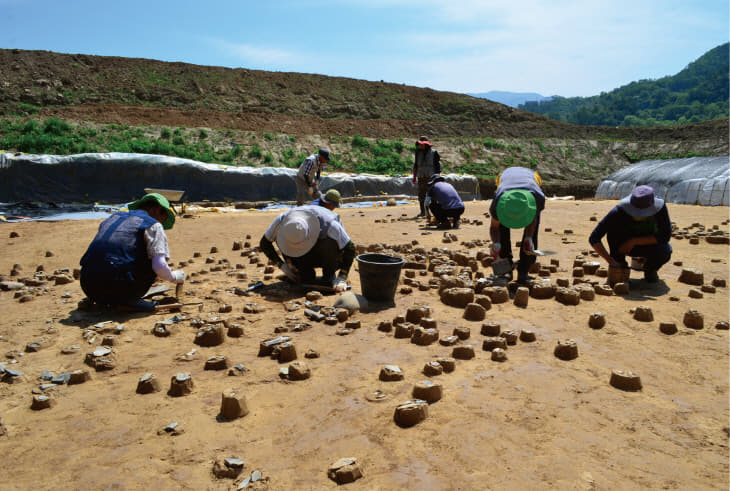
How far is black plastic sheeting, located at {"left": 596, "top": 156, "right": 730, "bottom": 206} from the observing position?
52.9 ft

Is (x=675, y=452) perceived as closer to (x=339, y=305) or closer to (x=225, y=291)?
(x=339, y=305)

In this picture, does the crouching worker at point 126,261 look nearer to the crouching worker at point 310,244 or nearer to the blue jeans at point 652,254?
the crouching worker at point 310,244

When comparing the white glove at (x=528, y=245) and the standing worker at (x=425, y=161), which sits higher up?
the standing worker at (x=425, y=161)

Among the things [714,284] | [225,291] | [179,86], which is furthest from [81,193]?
[179,86]

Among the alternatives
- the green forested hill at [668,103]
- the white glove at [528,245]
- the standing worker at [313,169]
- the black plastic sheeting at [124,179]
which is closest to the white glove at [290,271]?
the white glove at [528,245]

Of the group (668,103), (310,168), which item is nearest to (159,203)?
(310,168)

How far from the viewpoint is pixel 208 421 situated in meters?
2.47

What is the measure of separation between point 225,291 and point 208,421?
2655 mm

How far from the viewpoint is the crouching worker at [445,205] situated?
9688mm

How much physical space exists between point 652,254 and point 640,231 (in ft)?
0.89

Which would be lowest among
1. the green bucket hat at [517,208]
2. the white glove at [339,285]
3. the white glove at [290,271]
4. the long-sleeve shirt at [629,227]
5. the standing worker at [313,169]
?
the white glove at [339,285]

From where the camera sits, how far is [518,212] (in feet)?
16.0

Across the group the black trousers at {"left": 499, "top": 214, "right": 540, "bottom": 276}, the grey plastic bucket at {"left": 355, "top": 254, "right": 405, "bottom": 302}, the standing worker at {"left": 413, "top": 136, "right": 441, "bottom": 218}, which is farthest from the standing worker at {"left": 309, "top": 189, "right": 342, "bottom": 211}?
the standing worker at {"left": 413, "top": 136, "right": 441, "bottom": 218}

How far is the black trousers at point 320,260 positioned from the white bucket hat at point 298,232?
105 millimetres
